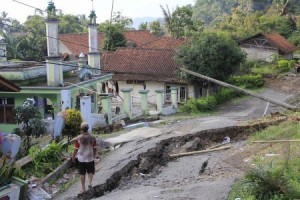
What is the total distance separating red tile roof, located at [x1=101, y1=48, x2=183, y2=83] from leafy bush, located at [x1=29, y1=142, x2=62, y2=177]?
64.6 ft

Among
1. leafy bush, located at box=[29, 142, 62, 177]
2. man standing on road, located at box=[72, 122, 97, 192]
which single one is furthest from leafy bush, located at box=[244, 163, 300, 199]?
leafy bush, located at box=[29, 142, 62, 177]

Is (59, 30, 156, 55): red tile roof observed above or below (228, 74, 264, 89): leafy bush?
above

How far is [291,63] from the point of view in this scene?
38719 millimetres

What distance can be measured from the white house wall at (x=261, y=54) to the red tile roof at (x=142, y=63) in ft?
34.3

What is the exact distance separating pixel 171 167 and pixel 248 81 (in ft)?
71.7

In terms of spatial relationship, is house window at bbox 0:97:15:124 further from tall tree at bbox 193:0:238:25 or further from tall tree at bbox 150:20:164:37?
tall tree at bbox 193:0:238:25

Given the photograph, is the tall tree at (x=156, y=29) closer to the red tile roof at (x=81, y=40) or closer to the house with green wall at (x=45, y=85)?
the red tile roof at (x=81, y=40)

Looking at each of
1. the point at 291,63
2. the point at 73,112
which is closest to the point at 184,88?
the point at 291,63

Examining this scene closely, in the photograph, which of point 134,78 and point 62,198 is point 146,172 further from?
point 134,78

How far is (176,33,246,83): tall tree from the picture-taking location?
27641mm

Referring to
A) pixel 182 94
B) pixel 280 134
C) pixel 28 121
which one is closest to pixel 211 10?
pixel 182 94

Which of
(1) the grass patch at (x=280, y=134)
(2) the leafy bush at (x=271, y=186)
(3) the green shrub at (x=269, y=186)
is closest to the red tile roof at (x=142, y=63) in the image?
(1) the grass patch at (x=280, y=134)

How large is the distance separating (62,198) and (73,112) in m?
5.03

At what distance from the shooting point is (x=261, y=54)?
41906 millimetres
